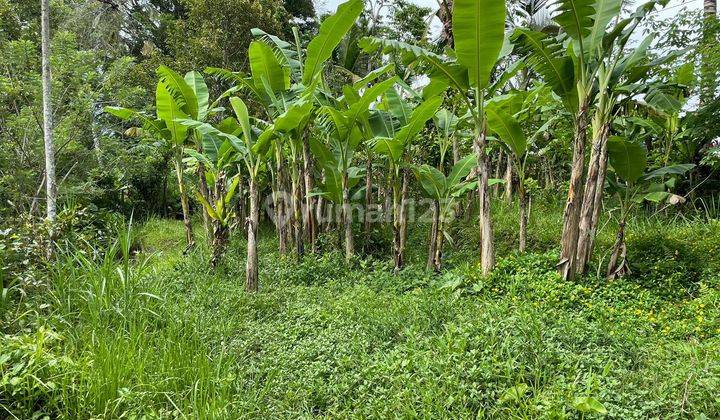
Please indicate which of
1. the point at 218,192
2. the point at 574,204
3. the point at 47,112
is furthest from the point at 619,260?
the point at 47,112

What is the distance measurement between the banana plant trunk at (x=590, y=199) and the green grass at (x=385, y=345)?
10.9 inches

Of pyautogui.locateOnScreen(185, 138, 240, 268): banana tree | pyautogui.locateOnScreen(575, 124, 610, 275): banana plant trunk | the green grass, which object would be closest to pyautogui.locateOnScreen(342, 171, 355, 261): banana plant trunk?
the green grass

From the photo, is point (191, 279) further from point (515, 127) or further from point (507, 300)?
point (515, 127)

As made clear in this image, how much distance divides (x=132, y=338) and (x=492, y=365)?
7.57 feet

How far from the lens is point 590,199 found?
349 centimetres

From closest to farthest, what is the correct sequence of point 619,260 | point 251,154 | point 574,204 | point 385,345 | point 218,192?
point 385,345 → point 574,204 → point 619,260 → point 251,154 → point 218,192

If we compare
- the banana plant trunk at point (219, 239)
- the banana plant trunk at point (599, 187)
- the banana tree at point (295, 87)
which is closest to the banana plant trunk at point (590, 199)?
the banana plant trunk at point (599, 187)

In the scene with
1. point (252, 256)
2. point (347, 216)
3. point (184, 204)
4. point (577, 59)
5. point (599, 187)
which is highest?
point (577, 59)

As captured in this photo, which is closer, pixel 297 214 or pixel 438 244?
pixel 438 244

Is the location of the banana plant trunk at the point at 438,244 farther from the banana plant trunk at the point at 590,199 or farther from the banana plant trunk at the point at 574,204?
the banana plant trunk at the point at 590,199

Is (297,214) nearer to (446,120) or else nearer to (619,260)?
(446,120)

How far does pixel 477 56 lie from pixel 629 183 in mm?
2036

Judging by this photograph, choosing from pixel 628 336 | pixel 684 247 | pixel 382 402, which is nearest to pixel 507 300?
pixel 628 336

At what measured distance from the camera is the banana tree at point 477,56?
3.19 metres
